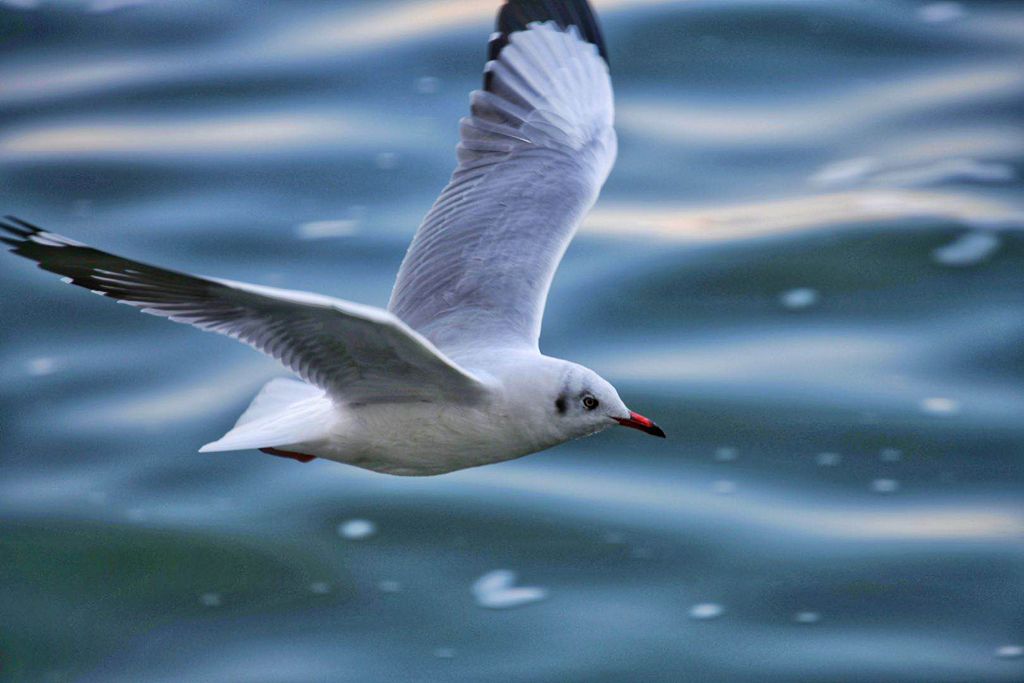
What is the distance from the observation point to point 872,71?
12.3 meters

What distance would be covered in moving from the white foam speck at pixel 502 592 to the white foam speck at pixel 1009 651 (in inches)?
88.5

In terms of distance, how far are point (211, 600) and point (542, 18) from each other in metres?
3.82

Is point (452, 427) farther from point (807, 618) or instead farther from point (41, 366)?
point (41, 366)

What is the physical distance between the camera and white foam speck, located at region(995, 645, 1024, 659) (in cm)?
800

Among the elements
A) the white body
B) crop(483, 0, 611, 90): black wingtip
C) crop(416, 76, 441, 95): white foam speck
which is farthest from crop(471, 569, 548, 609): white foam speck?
crop(416, 76, 441, 95): white foam speck

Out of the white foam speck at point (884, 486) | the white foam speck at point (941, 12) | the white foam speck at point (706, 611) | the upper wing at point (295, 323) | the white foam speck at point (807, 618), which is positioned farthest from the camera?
the white foam speck at point (941, 12)

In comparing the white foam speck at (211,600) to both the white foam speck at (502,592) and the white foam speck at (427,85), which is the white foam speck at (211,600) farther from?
the white foam speck at (427,85)

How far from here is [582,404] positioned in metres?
4.82

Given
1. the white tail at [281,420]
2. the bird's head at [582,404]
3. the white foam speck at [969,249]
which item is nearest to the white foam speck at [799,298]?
the white foam speck at [969,249]

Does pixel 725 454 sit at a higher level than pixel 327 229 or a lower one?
lower

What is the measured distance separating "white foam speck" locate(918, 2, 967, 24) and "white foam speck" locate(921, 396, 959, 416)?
4.43 m

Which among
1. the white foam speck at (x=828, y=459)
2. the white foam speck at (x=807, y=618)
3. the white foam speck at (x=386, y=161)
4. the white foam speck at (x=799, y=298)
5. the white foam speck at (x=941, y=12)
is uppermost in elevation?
the white foam speck at (x=941, y=12)

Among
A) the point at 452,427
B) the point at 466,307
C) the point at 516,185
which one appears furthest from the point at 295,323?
the point at 516,185

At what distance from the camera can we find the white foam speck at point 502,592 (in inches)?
332
